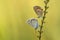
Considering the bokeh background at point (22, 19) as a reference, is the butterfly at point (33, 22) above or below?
above

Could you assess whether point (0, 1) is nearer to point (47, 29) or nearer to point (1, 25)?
point (1, 25)

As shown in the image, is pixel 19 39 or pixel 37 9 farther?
pixel 19 39

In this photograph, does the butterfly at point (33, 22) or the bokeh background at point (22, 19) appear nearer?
the butterfly at point (33, 22)

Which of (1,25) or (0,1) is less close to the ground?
(0,1)

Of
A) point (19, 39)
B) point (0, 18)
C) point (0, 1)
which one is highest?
point (0, 1)

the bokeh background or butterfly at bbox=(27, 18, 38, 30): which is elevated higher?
butterfly at bbox=(27, 18, 38, 30)

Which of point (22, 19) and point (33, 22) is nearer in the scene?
point (33, 22)

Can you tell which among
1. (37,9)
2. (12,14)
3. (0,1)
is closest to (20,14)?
(12,14)

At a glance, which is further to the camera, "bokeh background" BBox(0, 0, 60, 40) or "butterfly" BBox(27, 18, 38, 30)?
"bokeh background" BBox(0, 0, 60, 40)
